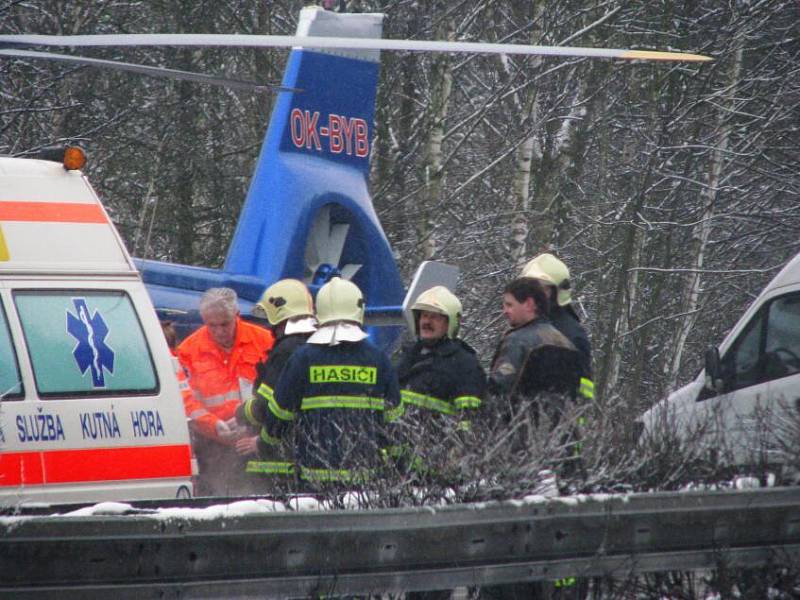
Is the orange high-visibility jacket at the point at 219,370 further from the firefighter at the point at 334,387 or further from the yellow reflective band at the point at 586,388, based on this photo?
the yellow reflective band at the point at 586,388

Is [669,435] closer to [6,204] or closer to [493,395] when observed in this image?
[493,395]

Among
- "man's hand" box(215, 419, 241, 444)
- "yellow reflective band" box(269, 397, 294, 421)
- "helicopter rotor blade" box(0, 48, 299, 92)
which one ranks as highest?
"helicopter rotor blade" box(0, 48, 299, 92)

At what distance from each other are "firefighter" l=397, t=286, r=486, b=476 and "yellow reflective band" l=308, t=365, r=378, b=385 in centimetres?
23

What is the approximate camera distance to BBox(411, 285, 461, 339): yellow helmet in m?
6.25

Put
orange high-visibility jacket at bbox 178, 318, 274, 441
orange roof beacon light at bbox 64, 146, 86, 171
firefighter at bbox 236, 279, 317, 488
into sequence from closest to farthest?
firefighter at bbox 236, 279, 317, 488 < orange roof beacon light at bbox 64, 146, 86, 171 < orange high-visibility jacket at bbox 178, 318, 274, 441

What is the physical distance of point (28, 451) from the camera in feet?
18.6

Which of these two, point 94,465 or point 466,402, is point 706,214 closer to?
point 466,402

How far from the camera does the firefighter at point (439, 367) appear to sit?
612 cm

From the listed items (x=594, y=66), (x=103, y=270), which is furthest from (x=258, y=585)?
(x=594, y=66)

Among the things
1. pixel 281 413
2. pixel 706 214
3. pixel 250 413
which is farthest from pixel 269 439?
pixel 706 214

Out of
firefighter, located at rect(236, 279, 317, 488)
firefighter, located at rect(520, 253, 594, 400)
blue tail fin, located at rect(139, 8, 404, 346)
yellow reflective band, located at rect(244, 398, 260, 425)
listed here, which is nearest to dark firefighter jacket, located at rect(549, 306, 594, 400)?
firefighter, located at rect(520, 253, 594, 400)

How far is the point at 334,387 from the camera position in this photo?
5789mm

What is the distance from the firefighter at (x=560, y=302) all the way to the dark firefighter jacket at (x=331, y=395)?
1.11 m

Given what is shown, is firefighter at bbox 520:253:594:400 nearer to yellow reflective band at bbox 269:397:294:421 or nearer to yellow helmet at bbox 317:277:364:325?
yellow helmet at bbox 317:277:364:325
